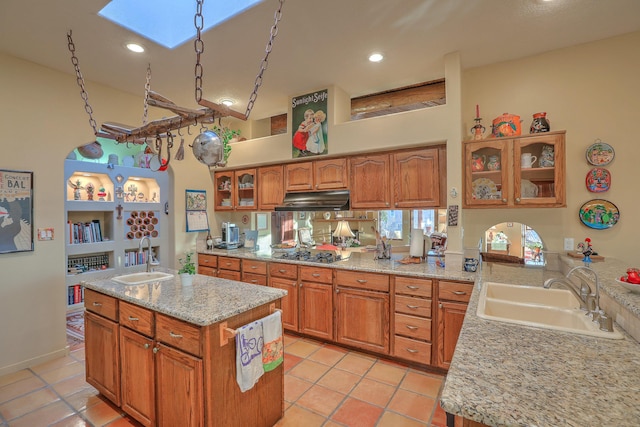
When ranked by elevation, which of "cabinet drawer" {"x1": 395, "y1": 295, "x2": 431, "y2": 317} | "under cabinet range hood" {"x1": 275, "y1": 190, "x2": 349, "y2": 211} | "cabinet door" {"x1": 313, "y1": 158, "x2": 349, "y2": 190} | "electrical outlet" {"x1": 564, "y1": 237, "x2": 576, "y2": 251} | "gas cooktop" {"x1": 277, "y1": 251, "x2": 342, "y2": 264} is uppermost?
"cabinet door" {"x1": 313, "y1": 158, "x2": 349, "y2": 190}

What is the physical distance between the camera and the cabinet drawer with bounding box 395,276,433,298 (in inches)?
101

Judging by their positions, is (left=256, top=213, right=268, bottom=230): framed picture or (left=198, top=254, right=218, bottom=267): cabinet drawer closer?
(left=198, top=254, right=218, bottom=267): cabinet drawer

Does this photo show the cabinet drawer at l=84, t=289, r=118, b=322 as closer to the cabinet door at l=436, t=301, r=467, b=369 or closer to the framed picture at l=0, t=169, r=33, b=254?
the framed picture at l=0, t=169, r=33, b=254

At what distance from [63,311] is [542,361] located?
398cm

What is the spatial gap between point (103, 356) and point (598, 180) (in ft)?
13.8

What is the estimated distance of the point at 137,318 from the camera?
6.12 ft

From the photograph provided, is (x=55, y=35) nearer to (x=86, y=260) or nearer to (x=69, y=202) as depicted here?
(x=69, y=202)

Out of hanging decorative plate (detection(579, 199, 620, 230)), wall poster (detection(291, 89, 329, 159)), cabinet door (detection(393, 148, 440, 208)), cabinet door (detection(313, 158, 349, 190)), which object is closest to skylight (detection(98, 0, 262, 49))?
wall poster (detection(291, 89, 329, 159))

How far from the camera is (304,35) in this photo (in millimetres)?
2393

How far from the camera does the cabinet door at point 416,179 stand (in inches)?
112

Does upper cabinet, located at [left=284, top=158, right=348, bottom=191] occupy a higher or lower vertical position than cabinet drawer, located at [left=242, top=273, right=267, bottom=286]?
A: higher

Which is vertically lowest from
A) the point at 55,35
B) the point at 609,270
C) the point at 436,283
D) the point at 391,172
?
the point at 436,283

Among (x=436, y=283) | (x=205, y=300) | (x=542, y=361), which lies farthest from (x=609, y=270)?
(x=205, y=300)

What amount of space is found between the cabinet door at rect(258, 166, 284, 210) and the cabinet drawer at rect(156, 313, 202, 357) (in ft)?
7.67
